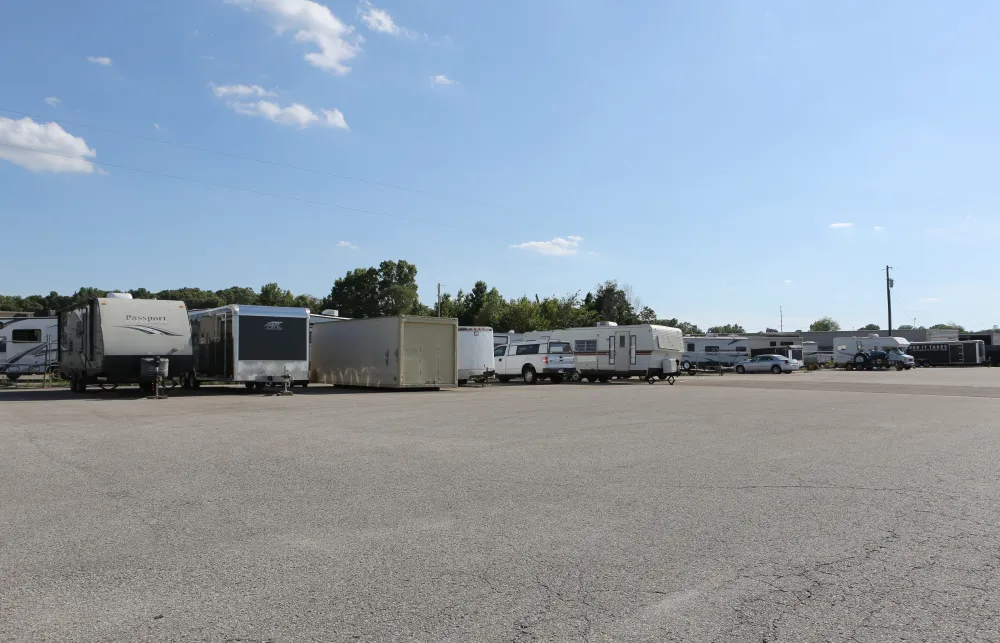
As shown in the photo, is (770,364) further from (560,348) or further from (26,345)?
(26,345)

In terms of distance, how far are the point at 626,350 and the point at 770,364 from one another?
72.1ft

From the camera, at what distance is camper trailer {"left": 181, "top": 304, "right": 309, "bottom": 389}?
72.7 feet

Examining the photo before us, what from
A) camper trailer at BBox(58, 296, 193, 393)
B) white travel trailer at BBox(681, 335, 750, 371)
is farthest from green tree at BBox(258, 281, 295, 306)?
camper trailer at BBox(58, 296, 193, 393)

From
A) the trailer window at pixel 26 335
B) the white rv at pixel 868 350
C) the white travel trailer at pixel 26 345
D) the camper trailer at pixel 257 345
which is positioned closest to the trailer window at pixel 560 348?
the camper trailer at pixel 257 345

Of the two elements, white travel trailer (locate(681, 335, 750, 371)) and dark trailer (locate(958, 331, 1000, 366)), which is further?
dark trailer (locate(958, 331, 1000, 366))

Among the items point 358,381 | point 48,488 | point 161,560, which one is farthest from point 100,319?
point 161,560

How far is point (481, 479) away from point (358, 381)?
62.6 ft

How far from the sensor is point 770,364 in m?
49.7

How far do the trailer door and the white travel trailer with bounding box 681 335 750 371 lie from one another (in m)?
21.5

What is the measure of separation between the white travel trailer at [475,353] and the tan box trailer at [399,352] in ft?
10.5

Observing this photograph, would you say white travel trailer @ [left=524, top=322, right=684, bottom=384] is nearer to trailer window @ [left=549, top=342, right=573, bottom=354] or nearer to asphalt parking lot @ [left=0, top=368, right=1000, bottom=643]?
trailer window @ [left=549, top=342, right=573, bottom=354]

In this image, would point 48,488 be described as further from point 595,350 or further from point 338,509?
point 595,350

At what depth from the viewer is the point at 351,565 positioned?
4.66 metres

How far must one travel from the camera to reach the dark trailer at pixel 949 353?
2603 inches
